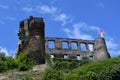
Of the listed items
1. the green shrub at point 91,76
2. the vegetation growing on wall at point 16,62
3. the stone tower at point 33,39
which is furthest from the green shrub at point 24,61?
the green shrub at point 91,76

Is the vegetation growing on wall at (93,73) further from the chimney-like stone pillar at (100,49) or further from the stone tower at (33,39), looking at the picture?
the chimney-like stone pillar at (100,49)

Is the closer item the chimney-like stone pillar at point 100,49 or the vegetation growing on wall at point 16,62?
the vegetation growing on wall at point 16,62

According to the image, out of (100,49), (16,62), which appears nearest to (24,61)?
(16,62)

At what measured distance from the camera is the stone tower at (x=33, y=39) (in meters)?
28.8

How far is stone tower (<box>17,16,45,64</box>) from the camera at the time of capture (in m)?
28.8

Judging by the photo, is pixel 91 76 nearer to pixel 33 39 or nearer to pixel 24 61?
pixel 24 61

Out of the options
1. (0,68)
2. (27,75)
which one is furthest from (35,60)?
(27,75)

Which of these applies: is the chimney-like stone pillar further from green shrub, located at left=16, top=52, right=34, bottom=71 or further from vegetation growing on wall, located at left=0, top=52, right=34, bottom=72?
vegetation growing on wall, located at left=0, top=52, right=34, bottom=72

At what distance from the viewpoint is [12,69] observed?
26641mm

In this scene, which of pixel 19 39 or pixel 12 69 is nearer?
pixel 12 69

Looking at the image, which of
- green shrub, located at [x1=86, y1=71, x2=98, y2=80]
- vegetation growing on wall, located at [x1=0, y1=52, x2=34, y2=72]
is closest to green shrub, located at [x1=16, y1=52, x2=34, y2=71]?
vegetation growing on wall, located at [x1=0, y1=52, x2=34, y2=72]

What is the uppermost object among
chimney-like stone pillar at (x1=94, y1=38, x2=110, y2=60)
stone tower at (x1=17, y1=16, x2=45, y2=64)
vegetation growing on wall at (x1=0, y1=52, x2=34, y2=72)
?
chimney-like stone pillar at (x1=94, y1=38, x2=110, y2=60)

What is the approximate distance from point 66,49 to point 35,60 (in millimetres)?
24264

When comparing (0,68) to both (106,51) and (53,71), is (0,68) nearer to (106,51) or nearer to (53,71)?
(53,71)
